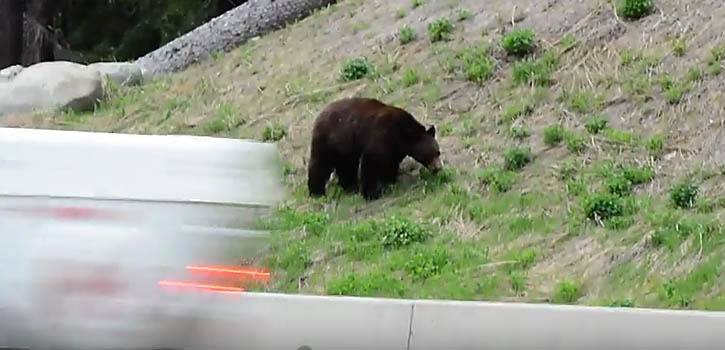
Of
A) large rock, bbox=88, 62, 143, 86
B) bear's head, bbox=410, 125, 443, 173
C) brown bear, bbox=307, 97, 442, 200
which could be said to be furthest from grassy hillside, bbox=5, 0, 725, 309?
large rock, bbox=88, 62, 143, 86

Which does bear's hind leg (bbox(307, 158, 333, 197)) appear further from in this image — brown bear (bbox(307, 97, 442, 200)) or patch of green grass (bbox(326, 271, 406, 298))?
patch of green grass (bbox(326, 271, 406, 298))

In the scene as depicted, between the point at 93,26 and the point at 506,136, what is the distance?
69.3ft

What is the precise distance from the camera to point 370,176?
1252cm

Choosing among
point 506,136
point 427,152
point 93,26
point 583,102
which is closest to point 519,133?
point 506,136

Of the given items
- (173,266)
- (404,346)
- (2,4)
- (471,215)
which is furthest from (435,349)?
(2,4)

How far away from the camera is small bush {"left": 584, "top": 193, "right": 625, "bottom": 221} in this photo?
10.7 metres

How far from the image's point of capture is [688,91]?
12.5 meters

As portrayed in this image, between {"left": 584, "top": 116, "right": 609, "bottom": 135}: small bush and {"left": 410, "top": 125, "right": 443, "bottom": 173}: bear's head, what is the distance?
4.57 feet

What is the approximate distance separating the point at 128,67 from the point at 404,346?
11973 millimetres

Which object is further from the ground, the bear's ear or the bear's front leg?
the bear's ear

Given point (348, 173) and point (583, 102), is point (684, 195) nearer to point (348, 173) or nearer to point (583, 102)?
point (583, 102)

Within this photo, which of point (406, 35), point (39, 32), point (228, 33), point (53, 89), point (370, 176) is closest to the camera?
point (370, 176)

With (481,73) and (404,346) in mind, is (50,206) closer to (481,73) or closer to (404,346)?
(404,346)

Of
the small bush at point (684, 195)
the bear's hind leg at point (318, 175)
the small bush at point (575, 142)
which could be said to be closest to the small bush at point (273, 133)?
the bear's hind leg at point (318, 175)
